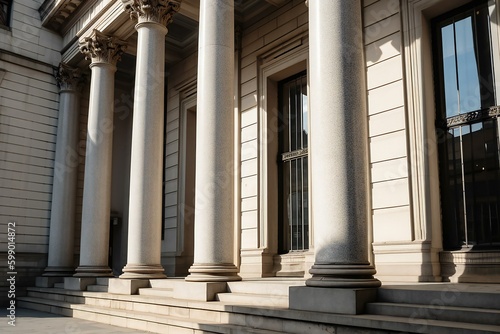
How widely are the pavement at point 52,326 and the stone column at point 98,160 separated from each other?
2495 millimetres

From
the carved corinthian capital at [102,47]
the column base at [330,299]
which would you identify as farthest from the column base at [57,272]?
the column base at [330,299]

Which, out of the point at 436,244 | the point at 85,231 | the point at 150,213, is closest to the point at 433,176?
the point at 436,244

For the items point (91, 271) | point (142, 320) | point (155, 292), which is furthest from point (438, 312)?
point (91, 271)

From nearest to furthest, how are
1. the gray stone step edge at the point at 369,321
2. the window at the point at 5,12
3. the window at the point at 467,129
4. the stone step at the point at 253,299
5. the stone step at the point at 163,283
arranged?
the gray stone step edge at the point at 369,321
the stone step at the point at 253,299
the window at the point at 467,129
the stone step at the point at 163,283
the window at the point at 5,12

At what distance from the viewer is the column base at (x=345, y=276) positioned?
873 centimetres

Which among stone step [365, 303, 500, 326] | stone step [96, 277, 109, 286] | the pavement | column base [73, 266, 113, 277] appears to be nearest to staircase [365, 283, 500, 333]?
stone step [365, 303, 500, 326]

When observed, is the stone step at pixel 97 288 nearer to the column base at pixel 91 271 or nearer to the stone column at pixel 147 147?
the column base at pixel 91 271

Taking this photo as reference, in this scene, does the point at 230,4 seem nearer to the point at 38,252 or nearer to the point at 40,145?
the point at 40,145

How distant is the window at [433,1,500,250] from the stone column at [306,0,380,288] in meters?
4.46

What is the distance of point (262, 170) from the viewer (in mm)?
18453

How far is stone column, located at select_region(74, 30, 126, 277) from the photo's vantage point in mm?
19141

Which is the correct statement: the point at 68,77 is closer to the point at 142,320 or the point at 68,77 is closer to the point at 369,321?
the point at 142,320

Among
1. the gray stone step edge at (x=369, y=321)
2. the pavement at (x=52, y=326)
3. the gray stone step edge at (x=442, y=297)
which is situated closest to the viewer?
the gray stone step edge at (x=369, y=321)

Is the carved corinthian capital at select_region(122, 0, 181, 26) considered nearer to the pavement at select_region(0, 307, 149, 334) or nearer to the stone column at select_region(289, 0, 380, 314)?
the stone column at select_region(289, 0, 380, 314)
